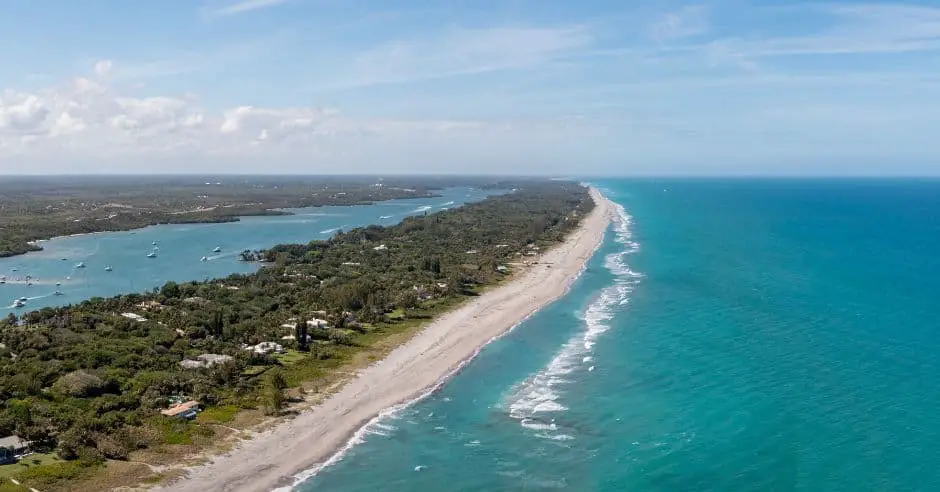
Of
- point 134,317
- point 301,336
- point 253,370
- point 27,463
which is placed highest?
point 134,317

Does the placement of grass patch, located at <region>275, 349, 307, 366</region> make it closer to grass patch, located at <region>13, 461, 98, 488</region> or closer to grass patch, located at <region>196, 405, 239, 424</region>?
grass patch, located at <region>196, 405, 239, 424</region>

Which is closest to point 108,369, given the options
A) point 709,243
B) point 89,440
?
point 89,440

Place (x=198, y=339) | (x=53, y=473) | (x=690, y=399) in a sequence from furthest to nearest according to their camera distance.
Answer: (x=198, y=339) → (x=690, y=399) → (x=53, y=473)

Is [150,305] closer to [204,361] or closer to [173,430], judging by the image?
[204,361]

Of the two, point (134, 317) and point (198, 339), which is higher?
point (134, 317)

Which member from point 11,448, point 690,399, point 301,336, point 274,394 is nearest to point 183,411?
point 274,394

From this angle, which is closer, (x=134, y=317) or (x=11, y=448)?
(x=11, y=448)

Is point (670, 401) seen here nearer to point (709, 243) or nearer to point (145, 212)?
point (709, 243)
